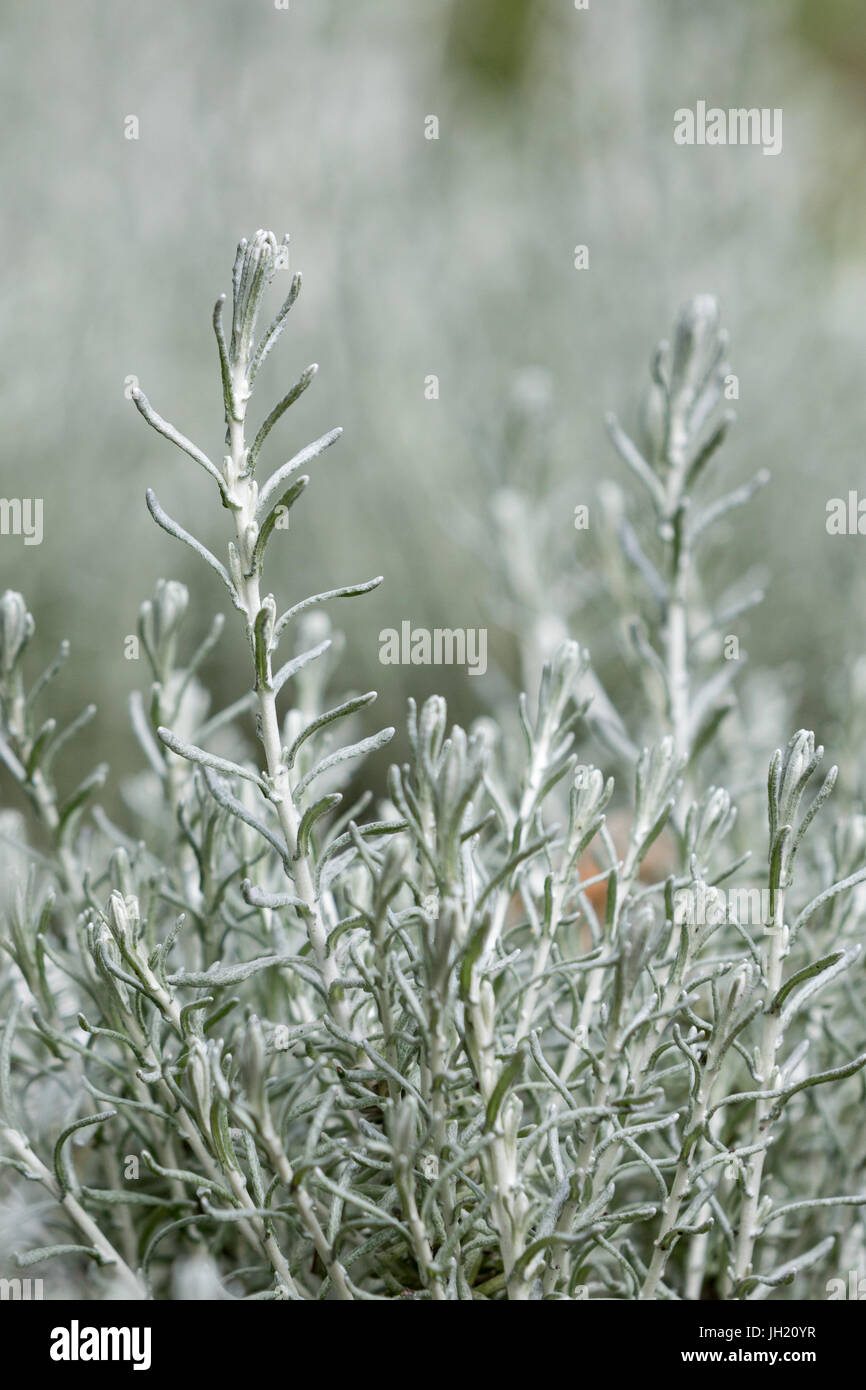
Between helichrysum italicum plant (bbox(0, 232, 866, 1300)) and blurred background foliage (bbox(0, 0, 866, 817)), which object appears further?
blurred background foliage (bbox(0, 0, 866, 817))

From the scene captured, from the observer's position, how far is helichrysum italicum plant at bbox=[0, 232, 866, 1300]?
0.31 metres

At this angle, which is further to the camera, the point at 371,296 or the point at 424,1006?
the point at 371,296

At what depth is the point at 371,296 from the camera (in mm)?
1279

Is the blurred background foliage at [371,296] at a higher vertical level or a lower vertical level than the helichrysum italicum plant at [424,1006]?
higher

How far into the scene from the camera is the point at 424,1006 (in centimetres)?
→ 31

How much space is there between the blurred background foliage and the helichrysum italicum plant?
50 cm

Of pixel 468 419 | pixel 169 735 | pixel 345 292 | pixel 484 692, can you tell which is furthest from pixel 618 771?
pixel 345 292

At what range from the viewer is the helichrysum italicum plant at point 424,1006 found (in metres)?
0.31

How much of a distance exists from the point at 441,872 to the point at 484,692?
1.52 feet

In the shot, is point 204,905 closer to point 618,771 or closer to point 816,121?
point 618,771

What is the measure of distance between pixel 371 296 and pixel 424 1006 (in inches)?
43.1

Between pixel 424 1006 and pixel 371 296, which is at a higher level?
pixel 371 296

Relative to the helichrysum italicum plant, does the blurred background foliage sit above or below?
→ above

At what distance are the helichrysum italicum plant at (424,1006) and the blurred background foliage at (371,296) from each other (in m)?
0.50
